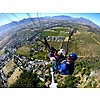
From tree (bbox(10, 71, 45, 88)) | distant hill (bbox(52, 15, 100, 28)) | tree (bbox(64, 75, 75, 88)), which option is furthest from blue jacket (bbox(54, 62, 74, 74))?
distant hill (bbox(52, 15, 100, 28))

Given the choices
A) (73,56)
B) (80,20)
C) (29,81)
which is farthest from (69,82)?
(80,20)

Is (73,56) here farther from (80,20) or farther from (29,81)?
(29,81)

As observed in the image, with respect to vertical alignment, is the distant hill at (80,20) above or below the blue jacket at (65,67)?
above

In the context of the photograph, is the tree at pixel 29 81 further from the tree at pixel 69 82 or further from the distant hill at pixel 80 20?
the distant hill at pixel 80 20

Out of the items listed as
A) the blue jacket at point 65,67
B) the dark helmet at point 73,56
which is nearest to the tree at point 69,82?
the blue jacket at point 65,67

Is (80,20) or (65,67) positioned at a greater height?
(80,20)

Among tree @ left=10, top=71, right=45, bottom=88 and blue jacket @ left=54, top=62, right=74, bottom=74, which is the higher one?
blue jacket @ left=54, top=62, right=74, bottom=74

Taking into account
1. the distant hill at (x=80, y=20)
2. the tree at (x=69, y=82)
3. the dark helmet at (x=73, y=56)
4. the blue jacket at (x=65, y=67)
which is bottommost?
the tree at (x=69, y=82)

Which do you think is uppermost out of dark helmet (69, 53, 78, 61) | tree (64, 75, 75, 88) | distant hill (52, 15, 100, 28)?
distant hill (52, 15, 100, 28)

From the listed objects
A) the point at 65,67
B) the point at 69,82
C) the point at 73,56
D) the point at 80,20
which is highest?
the point at 80,20

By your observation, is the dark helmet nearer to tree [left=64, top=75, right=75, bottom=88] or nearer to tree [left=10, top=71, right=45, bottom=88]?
tree [left=64, top=75, right=75, bottom=88]

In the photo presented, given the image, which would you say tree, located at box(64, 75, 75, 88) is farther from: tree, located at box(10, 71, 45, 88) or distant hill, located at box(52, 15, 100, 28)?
distant hill, located at box(52, 15, 100, 28)
